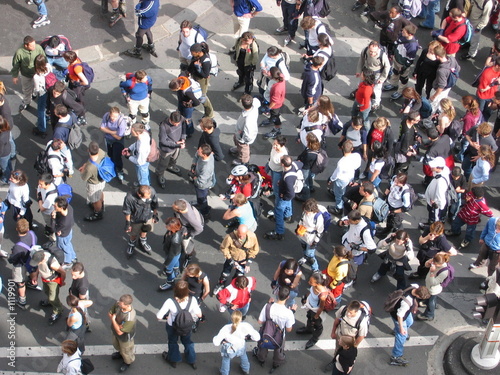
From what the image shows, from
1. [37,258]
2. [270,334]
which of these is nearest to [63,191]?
[37,258]

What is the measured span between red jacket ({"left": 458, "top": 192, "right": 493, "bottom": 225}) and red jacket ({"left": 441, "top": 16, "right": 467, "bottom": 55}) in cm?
423

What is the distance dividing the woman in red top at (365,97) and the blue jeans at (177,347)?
238 inches

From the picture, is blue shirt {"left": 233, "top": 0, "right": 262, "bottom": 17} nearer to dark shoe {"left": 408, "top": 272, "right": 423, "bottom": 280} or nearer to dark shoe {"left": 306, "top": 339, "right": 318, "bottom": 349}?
dark shoe {"left": 408, "top": 272, "right": 423, "bottom": 280}

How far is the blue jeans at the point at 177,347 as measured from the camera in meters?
12.0

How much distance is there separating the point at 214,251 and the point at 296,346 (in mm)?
2310

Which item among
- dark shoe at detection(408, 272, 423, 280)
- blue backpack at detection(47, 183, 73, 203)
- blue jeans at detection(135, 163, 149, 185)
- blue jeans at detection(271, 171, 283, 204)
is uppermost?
blue jeans at detection(271, 171, 283, 204)

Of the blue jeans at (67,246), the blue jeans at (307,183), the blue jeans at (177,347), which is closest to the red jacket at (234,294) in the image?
the blue jeans at (177,347)

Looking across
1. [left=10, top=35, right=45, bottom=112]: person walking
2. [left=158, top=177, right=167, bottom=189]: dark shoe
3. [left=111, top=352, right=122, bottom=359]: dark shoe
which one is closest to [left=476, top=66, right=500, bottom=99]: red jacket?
[left=158, top=177, right=167, bottom=189]: dark shoe

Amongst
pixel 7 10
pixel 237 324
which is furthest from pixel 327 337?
pixel 7 10

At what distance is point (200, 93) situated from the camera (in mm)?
15547

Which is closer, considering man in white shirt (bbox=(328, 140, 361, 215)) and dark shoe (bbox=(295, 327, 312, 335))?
dark shoe (bbox=(295, 327, 312, 335))

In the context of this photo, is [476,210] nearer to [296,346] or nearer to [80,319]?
[296,346]

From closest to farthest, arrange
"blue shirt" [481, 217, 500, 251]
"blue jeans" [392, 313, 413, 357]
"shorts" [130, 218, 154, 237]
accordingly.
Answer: "blue jeans" [392, 313, 413, 357], "blue shirt" [481, 217, 500, 251], "shorts" [130, 218, 154, 237]

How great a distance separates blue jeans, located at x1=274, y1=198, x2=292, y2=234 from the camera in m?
14.1
